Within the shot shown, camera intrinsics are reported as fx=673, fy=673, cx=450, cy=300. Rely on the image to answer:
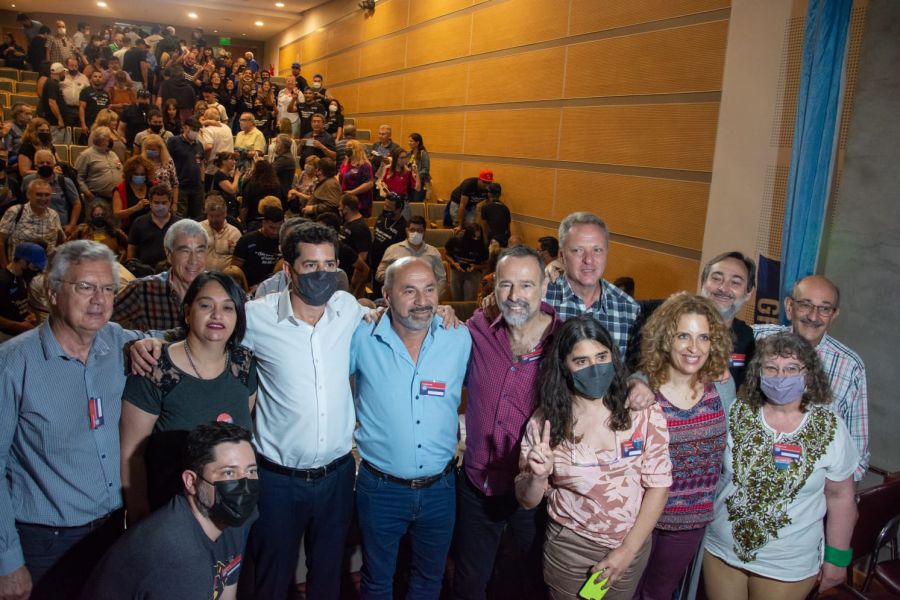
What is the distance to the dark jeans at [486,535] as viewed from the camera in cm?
263

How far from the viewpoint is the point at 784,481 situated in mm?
2510

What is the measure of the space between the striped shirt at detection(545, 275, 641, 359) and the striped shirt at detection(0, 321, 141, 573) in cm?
185

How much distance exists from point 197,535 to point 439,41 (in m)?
9.72

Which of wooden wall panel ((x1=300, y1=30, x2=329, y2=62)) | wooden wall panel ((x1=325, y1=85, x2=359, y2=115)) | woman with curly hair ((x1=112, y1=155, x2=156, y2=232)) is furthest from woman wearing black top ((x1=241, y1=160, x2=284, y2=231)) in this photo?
wooden wall panel ((x1=300, y1=30, x2=329, y2=62))

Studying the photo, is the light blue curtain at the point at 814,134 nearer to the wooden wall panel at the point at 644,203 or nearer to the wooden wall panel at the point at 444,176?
the wooden wall panel at the point at 644,203

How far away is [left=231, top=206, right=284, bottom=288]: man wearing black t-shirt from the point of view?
5.13 m

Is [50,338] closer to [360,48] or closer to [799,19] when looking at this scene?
[799,19]

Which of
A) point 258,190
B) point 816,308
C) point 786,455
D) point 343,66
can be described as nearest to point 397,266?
point 786,455

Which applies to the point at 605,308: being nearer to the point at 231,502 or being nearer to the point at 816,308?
the point at 816,308

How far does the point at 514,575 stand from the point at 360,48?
12957 mm

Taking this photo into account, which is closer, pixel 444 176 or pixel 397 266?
pixel 397 266

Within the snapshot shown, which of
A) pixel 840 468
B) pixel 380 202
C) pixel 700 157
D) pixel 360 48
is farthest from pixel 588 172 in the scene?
pixel 360 48

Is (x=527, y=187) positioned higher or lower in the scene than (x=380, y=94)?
lower

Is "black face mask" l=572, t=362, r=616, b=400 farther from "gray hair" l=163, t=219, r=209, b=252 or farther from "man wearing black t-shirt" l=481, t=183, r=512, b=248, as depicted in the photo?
"man wearing black t-shirt" l=481, t=183, r=512, b=248
